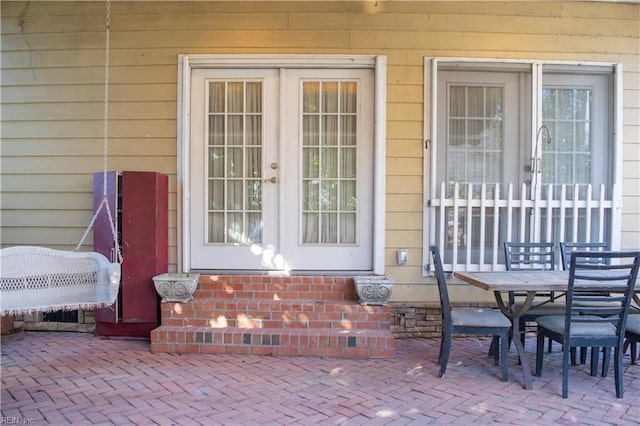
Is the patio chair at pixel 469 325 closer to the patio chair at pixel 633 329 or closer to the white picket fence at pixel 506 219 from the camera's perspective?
the patio chair at pixel 633 329

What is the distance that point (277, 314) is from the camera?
3.42m

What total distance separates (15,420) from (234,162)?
8.11ft

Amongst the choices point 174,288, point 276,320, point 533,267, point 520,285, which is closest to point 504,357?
point 520,285

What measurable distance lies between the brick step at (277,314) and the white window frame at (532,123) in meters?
0.80

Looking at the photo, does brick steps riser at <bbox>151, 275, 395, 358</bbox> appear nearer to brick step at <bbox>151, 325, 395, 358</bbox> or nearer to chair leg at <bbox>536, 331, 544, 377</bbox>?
brick step at <bbox>151, 325, 395, 358</bbox>

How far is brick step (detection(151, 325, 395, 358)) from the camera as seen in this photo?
3215 millimetres

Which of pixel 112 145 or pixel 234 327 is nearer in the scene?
pixel 234 327

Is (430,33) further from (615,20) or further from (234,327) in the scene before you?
(234,327)

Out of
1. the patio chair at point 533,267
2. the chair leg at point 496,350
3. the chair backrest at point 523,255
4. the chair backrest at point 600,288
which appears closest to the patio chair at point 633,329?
the chair backrest at point 600,288

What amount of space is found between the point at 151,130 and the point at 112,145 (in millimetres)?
406

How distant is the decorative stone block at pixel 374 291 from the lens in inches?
132

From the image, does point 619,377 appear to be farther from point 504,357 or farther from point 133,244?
point 133,244

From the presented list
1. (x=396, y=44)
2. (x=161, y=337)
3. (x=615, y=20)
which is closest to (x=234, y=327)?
(x=161, y=337)

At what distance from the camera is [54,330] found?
390 centimetres
